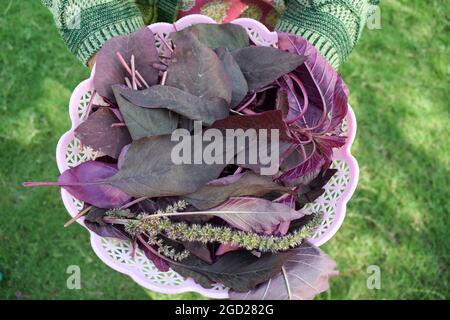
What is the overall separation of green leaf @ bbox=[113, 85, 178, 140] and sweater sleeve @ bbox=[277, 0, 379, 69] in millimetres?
262

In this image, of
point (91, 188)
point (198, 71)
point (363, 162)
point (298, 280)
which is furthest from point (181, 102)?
point (363, 162)

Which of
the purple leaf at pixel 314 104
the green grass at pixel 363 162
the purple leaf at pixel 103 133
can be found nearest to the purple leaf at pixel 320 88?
the purple leaf at pixel 314 104

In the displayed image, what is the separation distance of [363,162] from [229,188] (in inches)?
29.6

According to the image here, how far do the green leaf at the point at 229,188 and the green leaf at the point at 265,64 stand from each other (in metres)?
0.11

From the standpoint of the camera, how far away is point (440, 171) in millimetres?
1203

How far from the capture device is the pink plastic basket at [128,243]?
23.7 inches

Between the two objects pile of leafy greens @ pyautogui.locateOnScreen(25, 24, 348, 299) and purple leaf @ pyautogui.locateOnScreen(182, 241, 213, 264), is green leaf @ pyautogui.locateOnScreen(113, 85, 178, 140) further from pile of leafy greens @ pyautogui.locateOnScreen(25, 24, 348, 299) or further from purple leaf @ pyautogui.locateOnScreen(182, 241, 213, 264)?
purple leaf @ pyautogui.locateOnScreen(182, 241, 213, 264)

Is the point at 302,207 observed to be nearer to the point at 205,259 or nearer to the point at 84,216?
the point at 205,259

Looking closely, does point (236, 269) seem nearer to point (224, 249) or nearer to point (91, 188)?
point (224, 249)

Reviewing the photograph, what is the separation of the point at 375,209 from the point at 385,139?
18 cm

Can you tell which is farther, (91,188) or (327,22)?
(327,22)

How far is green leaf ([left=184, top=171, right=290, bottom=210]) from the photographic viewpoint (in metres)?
0.53

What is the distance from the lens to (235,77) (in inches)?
22.0
